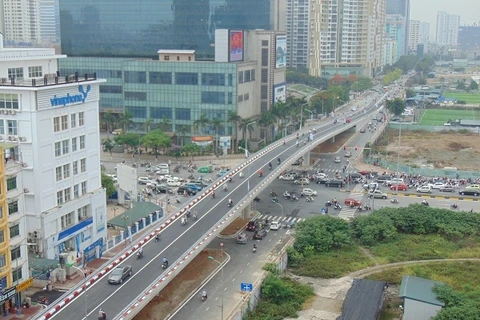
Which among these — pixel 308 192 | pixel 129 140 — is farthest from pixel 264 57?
pixel 308 192

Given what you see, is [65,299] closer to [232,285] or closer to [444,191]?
[232,285]

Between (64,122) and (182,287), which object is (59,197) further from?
(182,287)

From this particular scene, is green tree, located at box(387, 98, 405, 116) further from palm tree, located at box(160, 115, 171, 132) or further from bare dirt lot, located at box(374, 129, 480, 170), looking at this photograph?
palm tree, located at box(160, 115, 171, 132)

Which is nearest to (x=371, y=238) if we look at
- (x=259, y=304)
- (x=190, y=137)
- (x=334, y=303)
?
(x=334, y=303)

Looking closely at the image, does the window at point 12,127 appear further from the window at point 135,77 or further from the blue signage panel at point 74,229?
the window at point 135,77

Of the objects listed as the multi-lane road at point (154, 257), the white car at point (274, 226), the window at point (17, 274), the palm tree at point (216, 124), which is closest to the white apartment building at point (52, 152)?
the window at point (17, 274)

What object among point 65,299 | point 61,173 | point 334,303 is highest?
point 61,173
